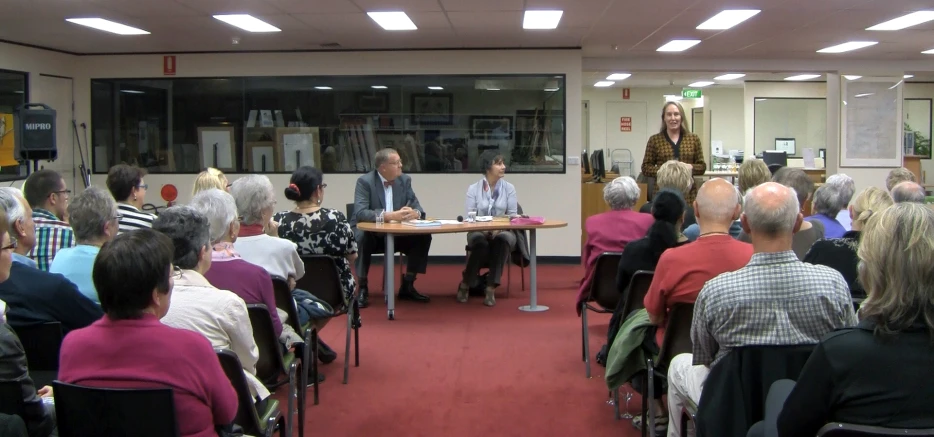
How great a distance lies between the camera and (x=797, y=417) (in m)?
1.76

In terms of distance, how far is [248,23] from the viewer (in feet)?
25.3

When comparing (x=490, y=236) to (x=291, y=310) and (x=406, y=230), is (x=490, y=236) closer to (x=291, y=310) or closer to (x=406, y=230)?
(x=406, y=230)

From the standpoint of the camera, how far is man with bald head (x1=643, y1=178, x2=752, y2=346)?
9.86ft

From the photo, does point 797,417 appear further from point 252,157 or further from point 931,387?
point 252,157

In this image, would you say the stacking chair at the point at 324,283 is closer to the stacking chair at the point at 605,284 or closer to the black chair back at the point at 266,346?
the black chair back at the point at 266,346

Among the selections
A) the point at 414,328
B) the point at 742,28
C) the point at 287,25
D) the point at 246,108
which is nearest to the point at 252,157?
the point at 246,108

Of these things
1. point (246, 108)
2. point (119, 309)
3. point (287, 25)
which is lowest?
point (119, 309)

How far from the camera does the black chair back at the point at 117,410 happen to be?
185 centimetres

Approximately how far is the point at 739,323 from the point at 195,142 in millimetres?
8720

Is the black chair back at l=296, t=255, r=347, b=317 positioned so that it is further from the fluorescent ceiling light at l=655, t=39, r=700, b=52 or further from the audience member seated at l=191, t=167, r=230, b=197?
the fluorescent ceiling light at l=655, t=39, r=700, b=52

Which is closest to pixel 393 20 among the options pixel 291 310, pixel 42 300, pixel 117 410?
pixel 291 310

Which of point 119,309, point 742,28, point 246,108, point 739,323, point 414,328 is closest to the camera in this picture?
point 119,309

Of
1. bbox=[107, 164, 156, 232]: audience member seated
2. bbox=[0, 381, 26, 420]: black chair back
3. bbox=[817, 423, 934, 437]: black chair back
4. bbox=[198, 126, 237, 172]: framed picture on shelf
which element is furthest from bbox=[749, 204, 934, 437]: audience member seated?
bbox=[198, 126, 237, 172]: framed picture on shelf

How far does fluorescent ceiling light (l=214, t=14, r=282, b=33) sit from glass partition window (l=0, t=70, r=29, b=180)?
2732 mm
